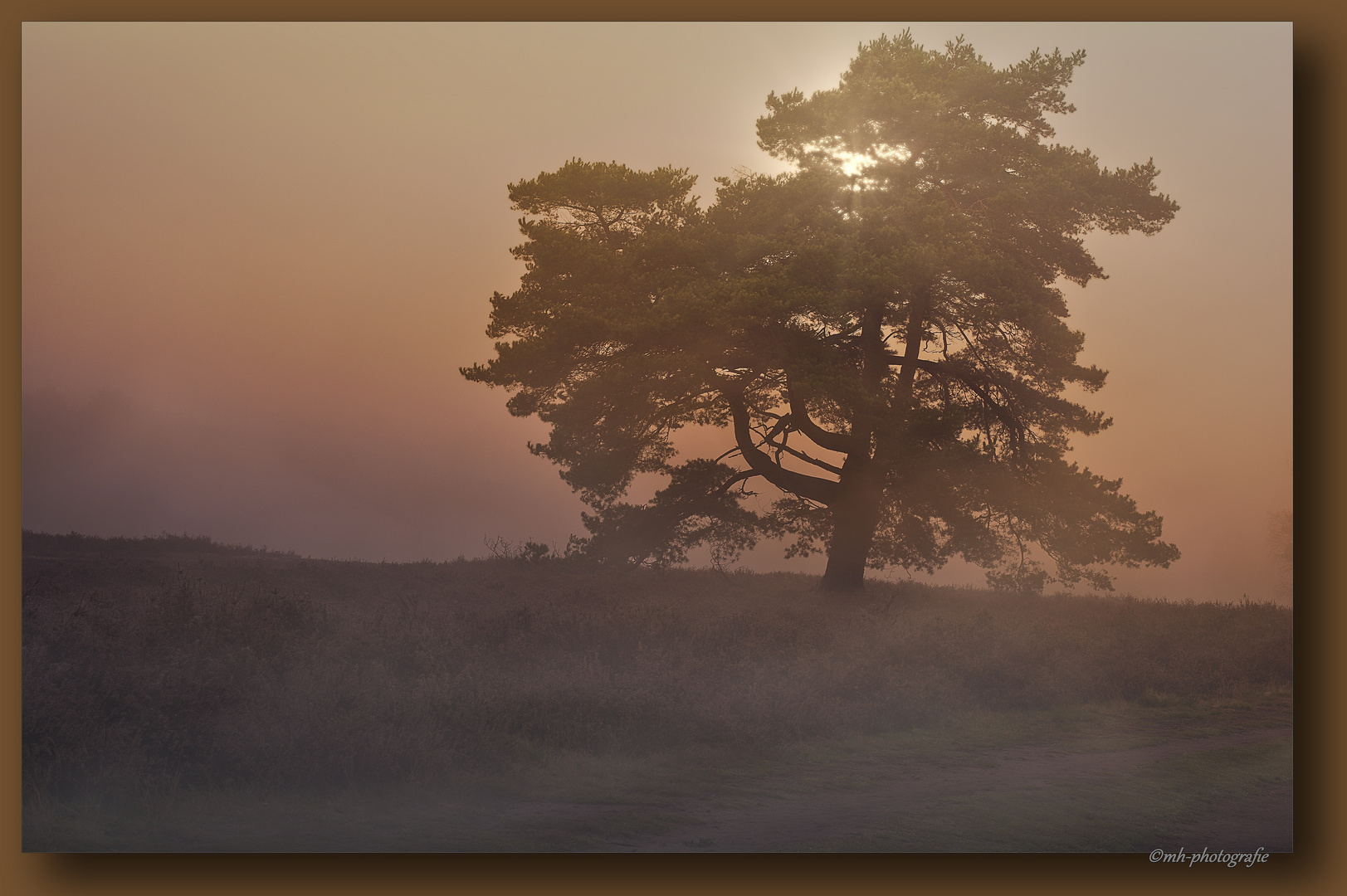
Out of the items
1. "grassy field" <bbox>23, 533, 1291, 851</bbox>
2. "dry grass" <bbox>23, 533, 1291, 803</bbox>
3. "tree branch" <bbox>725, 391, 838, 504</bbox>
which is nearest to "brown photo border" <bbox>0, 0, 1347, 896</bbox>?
"grassy field" <bbox>23, 533, 1291, 851</bbox>

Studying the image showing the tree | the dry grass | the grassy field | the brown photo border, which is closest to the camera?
the brown photo border

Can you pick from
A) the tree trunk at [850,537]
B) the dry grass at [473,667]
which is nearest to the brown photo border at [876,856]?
the dry grass at [473,667]

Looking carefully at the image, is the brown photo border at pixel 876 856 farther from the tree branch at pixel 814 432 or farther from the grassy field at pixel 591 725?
the tree branch at pixel 814 432

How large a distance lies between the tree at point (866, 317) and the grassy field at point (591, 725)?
12.8 feet

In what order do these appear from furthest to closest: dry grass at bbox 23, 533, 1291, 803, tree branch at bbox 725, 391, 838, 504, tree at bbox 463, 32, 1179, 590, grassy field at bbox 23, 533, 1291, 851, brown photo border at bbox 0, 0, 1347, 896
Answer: tree branch at bbox 725, 391, 838, 504, tree at bbox 463, 32, 1179, 590, dry grass at bbox 23, 533, 1291, 803, grassy field at bbox 23, 533, 1291, 851, brown photo border at bbox 0, 0, 1347, 896

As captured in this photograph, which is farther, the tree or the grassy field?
the tree

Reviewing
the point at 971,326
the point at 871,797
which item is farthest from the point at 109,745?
the point at 971,326

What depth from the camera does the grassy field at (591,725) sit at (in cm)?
858

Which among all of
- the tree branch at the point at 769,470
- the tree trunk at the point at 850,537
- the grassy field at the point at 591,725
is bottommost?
the grassy field at the point at 591,725

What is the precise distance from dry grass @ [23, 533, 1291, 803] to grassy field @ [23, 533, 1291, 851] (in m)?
0.04

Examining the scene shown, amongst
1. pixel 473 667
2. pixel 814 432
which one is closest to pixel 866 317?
pixel 814 432

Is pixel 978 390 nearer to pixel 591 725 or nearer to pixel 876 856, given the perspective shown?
pixel 591 725

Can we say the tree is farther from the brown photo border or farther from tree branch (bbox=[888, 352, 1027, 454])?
the brown photo border

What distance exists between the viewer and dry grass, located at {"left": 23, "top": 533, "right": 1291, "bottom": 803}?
931 centimetres
